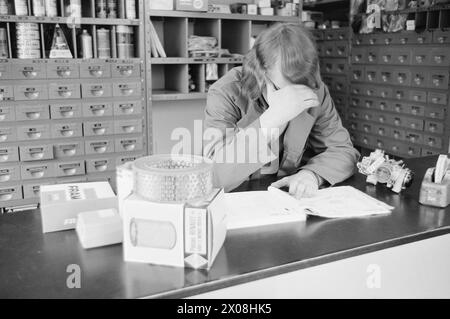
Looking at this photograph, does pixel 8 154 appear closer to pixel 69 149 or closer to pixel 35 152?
pixel 35 152

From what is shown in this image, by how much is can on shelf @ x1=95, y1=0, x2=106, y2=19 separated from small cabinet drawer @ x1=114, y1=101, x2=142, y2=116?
0.55m

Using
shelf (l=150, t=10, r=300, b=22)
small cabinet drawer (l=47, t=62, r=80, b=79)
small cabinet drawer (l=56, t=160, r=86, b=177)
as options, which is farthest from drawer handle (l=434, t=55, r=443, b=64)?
small cabinet drawer (l=56, t=160, r=86, b=177)

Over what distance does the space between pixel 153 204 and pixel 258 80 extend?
0.74 metres

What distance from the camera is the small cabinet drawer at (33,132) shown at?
2.70m

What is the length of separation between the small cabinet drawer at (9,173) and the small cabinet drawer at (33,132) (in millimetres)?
179

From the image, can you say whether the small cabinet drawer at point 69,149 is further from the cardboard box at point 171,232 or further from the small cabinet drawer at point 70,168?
the cardboard box at point 171,232

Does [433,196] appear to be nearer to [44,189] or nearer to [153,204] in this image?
[153,204]

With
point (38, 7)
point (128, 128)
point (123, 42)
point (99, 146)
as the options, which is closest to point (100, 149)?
point (99, 146)

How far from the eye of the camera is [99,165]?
295 centimetres

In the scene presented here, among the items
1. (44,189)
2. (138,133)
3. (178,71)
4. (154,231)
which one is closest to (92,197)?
(44,189)

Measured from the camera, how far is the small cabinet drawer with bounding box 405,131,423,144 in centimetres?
322

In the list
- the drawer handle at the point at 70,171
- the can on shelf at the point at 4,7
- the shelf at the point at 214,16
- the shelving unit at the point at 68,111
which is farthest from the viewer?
the shelf at the point at 214,16

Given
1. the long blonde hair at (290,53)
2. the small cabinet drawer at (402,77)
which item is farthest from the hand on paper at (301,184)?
the small cabinet drawer at (402,77)

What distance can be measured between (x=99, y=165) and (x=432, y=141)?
226cm
